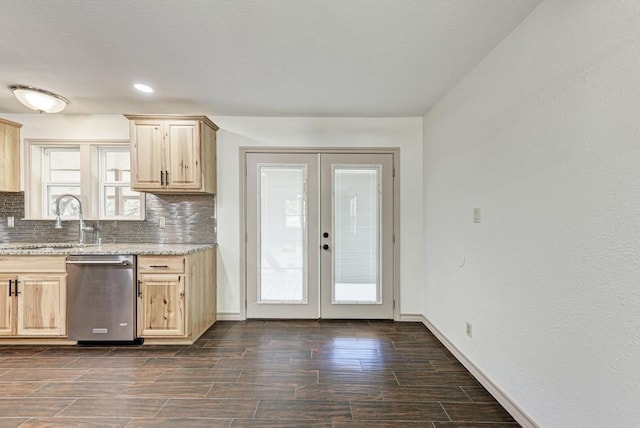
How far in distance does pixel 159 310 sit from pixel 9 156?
2591 mm

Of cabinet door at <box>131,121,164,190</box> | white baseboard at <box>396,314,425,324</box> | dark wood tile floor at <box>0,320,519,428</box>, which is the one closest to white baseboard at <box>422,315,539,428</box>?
dark wood tile floor at <box>0,320,519,428</box>

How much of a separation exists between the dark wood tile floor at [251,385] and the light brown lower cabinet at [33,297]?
0.64 ft

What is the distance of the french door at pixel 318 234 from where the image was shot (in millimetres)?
3676

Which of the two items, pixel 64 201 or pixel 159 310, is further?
pixel 64 201

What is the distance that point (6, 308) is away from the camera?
9.62ft

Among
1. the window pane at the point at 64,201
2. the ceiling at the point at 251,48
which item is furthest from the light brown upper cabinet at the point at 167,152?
the window pane at the point at 64,201

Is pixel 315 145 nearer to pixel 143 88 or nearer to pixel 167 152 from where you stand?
pixel 167 152

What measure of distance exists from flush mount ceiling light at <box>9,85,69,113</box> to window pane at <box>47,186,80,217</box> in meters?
1.08

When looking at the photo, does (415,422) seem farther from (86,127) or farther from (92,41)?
(86,127)

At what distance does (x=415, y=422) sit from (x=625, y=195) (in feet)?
5.44

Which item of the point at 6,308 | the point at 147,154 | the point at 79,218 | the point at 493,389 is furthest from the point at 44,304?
the point at 493,389

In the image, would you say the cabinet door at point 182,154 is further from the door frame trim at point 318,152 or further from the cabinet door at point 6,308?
the cabinet door at point 6,308

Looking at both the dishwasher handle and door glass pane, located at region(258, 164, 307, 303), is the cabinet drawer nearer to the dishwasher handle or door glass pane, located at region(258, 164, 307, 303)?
the dishwasher handle

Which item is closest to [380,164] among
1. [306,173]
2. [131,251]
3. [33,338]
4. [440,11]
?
[306,173]
